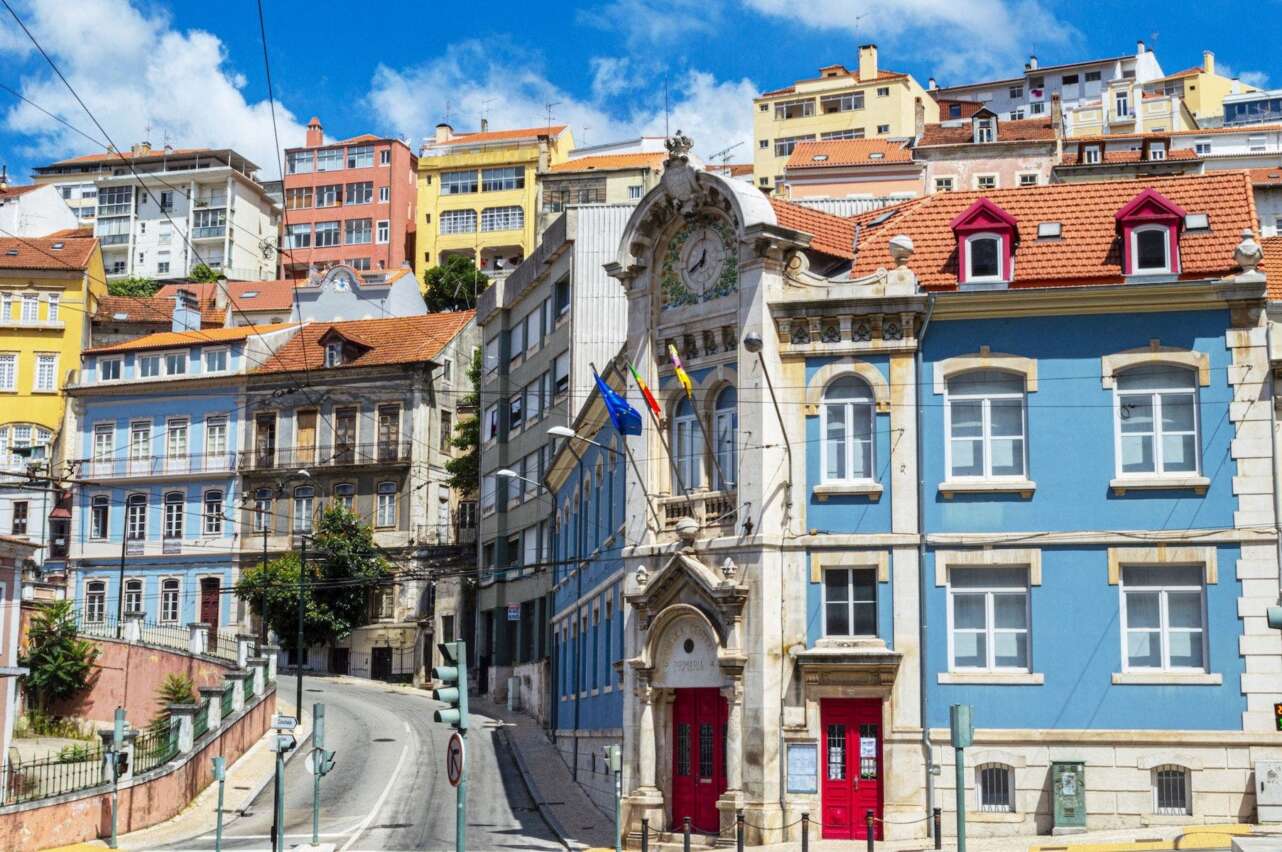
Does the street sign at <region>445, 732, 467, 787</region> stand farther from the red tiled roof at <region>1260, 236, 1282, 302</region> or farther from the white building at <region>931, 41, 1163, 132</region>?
the white building at <region>931, 41, 1163, 132</region>

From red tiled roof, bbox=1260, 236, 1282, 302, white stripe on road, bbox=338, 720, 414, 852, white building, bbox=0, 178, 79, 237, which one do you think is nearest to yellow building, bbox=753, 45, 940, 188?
white building, bbox=0, 178, 79, 237

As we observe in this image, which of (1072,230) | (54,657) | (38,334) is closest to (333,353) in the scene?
(38,334)

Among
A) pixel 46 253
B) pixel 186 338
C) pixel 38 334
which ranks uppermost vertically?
pixel 46 253

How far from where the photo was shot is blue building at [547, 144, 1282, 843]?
99.7ft

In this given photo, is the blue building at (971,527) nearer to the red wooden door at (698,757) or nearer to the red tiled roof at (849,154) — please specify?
the red wooden door at (698,757)

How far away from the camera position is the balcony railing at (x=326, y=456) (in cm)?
8119

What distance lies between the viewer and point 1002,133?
3238 inches

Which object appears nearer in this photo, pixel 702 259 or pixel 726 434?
pixel 726 434

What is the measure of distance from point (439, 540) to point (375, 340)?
10978 millimetres

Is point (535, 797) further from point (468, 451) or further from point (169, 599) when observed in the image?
point (169, 599)

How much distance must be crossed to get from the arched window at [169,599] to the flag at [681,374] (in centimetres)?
5598

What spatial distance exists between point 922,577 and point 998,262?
6.14 m

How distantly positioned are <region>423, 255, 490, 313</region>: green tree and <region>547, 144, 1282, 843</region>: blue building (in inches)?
2997

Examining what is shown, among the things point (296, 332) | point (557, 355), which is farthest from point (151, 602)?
point (557, 355)
